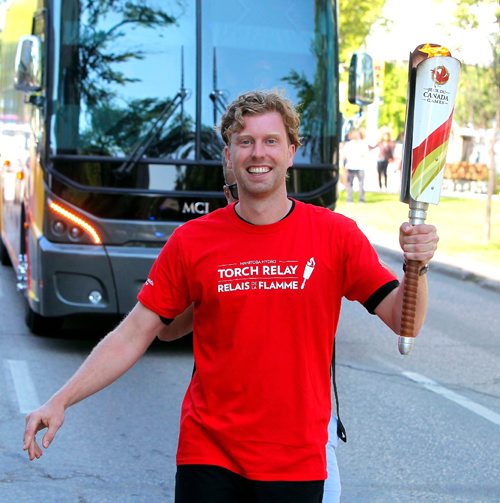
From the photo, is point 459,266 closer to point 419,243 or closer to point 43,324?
point 43,324

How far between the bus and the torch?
19.2 ft

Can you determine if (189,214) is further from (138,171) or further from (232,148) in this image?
(232,148)

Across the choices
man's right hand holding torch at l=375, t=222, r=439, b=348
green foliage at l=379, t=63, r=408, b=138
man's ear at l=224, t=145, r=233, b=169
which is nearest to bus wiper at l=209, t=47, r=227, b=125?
man's ear at l=224, t=145, r=233, b=169

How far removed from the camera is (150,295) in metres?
3.50

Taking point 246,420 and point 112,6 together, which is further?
point 112,6

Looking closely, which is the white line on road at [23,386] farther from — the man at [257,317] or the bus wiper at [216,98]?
the man at [257,317]

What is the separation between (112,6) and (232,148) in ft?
20.0

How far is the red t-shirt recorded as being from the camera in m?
3.32

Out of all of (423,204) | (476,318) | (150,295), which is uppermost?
(423,204)

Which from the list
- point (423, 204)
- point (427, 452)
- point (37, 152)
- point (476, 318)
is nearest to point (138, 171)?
point (37, 152)

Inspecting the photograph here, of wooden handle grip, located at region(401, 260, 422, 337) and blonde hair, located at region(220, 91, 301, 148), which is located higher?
blonde hair, located at region(220, 91, 301, 148)

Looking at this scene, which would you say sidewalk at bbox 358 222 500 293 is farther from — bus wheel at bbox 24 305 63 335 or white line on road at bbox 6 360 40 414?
white line on road at bbox 6 360 40 414

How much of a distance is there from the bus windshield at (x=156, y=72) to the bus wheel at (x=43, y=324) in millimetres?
1607

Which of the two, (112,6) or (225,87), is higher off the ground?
(112,6)
